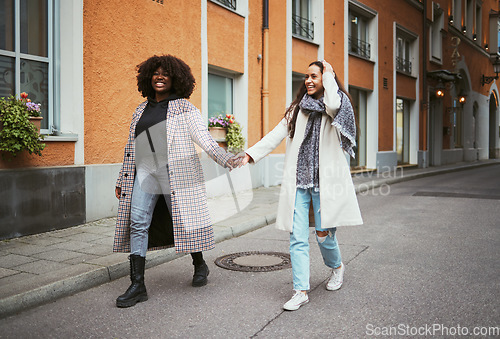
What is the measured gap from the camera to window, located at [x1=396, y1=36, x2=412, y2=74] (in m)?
20.8

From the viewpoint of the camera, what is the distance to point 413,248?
5.99 meters

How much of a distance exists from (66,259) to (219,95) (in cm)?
682

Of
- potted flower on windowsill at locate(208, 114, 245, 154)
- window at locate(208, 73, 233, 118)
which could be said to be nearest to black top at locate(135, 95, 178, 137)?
potted flower on windowsill at locate(208, 114, 245, 154)

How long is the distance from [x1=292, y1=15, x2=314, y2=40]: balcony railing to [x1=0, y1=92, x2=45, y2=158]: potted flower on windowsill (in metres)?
9.34

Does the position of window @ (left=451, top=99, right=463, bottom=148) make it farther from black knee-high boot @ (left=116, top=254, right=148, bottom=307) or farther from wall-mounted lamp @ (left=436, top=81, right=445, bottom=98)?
black knee-high boot @ (left=116, top=254, right=148, bottom=307)

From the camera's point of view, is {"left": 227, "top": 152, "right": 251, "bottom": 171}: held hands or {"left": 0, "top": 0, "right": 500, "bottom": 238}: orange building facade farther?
{"left": 0, "top": 0, "right": 500, "bottom": 238}: orange building facade

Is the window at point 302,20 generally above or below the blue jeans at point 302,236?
above

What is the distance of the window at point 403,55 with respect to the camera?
20750 millimetres

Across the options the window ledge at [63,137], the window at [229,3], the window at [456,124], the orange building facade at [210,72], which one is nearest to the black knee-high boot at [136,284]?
the orange building facade at [210,72]

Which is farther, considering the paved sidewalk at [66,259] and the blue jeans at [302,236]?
the paved sidewalk at [66,259]

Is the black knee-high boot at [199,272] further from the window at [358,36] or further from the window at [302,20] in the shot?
the window at [358,36]

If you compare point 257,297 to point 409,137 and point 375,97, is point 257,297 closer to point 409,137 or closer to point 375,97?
point 375,97

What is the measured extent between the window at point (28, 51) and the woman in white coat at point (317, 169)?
4097 millimetres

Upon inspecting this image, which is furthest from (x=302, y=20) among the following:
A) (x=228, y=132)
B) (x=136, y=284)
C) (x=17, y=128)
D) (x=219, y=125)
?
(x=136, y=284)
